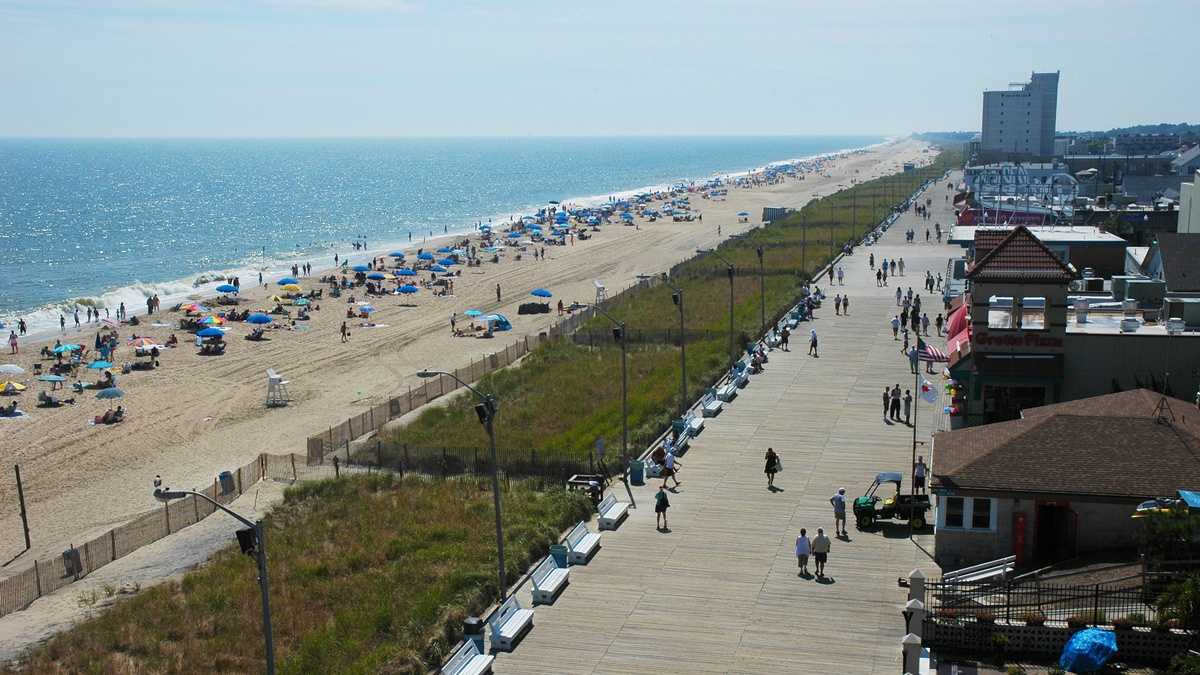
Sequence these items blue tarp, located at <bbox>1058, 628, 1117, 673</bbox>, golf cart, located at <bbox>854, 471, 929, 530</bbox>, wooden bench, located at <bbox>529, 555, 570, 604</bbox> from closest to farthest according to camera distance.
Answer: blue tarp, located at <bbox>1058, 628, 1117, 673</bbox>
wooden bench, located at <bbox>529, 555, 570, 604</bbox>
golf cart, located at <bbox>854, 471, 929, 530</bbox>

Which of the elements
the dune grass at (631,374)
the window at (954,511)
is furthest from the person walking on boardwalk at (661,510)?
the dune grass at (631,374)

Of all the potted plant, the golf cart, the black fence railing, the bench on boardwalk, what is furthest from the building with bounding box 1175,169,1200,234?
the potted plant

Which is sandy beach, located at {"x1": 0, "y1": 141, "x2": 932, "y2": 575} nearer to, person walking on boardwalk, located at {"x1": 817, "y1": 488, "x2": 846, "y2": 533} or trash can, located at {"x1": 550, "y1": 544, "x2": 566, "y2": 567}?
trash can, located at {"x1": 550, "y1": 544, "x2": 566, "y2": 567}

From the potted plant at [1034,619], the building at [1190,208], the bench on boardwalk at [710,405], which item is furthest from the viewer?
the building at [1190,208]

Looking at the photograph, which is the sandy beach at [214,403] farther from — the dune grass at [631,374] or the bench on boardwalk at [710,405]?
the bench on boardwalk at [710,405]

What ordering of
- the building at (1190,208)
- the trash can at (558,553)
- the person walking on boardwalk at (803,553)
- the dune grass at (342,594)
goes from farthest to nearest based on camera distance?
the building at (1190,208) < the trash can at (558,553) < the person walking on boardwalk at (803,553) < the dune grass at (342,594)

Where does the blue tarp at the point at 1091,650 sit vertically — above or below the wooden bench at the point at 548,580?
above

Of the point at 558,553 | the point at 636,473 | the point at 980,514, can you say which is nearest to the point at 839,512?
the point at 980,514

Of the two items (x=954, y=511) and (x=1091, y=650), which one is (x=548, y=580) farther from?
(x=1091, y=650)
